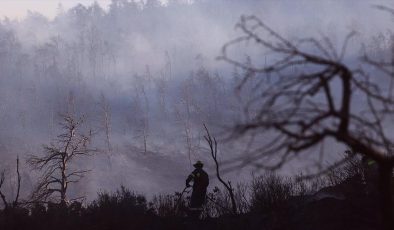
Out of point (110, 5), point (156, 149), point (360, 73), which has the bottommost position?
point (360, 73)

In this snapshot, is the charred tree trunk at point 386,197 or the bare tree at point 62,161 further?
the bare tree at point 62,161

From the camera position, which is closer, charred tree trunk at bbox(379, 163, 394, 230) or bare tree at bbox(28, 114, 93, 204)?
charred tree trunk at bbox(379, 163, 394, 230)

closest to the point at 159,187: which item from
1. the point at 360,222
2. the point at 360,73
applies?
the point at 360,222

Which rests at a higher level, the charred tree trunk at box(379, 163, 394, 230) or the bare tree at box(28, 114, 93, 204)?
the bare tree at box(28, 114, 93, 204)

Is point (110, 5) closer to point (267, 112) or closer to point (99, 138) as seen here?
point (99, 138)

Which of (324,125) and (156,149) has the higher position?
(156,149)

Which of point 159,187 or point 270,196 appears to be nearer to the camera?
point 270,196

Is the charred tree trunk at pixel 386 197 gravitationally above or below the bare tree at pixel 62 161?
below

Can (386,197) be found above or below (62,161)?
below

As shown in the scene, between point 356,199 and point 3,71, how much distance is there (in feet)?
325

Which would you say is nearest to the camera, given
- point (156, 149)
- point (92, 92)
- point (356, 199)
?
point (356, 199)

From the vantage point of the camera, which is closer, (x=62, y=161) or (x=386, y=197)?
(x=386, y=197)

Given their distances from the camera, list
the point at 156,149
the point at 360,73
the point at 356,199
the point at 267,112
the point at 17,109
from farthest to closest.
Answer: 1. the point at 17,109
2. the point at 156,149
3. the point at 356,199
4. the point at 360,73
5. the point at 267,112

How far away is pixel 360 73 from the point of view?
3.27m
